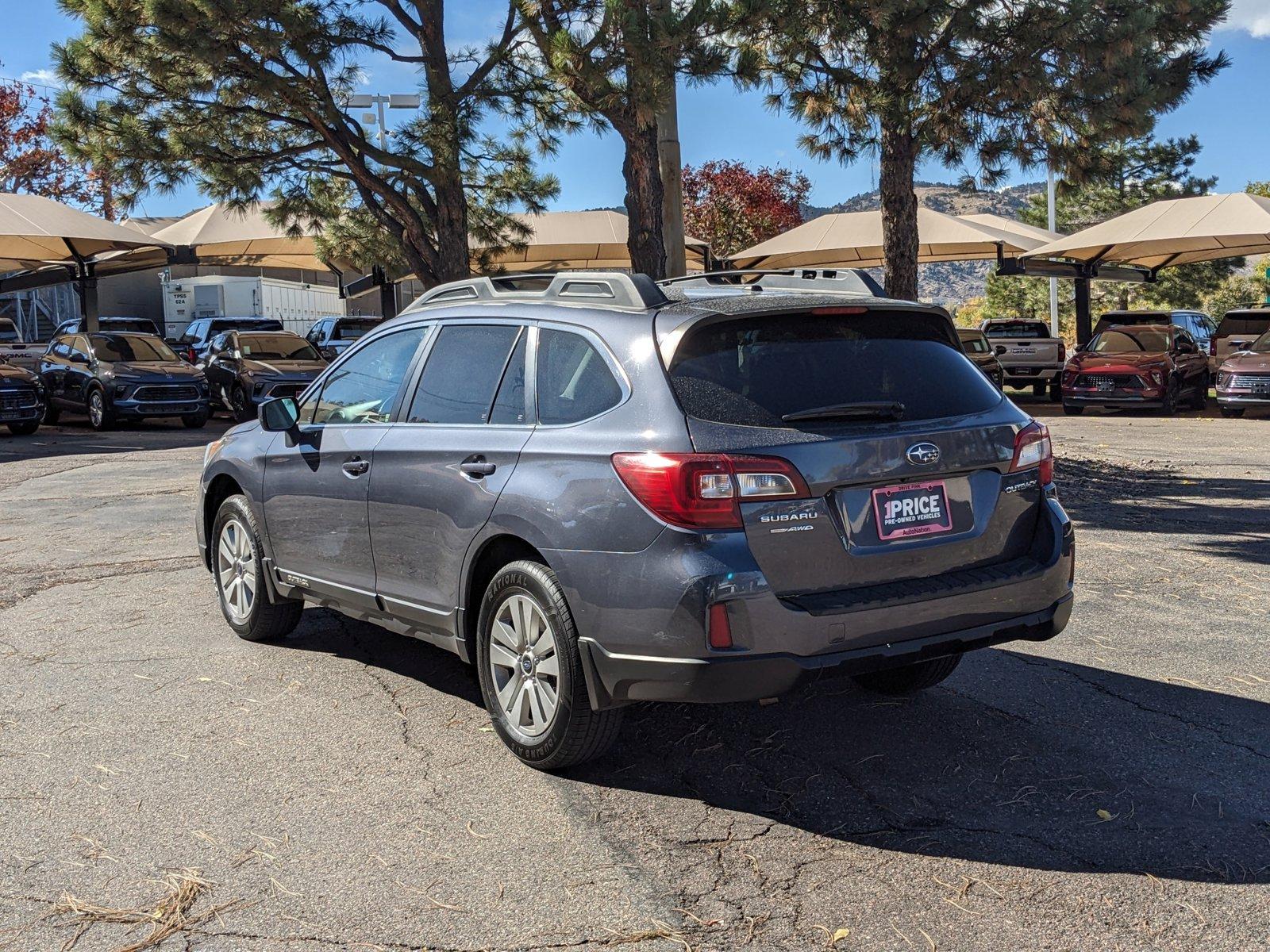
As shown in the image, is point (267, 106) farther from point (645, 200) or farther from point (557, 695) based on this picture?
point (557, 695)

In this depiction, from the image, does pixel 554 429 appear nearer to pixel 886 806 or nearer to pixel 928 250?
pixel 886 806

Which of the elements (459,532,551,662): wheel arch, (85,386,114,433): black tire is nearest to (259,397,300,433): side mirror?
(459,532,551,662): wheel arch

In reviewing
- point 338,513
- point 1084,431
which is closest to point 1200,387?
point 1084,431

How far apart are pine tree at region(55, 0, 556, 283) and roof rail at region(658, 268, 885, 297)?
10.3 m

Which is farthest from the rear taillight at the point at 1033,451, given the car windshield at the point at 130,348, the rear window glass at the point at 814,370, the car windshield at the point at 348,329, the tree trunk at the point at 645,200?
the car windshield at the point at 348,329

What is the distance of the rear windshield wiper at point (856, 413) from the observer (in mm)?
4281

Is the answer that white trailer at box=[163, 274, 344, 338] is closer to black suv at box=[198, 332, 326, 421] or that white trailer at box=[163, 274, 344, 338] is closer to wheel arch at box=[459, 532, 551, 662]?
black suv at box=[198, 332, 326, 421]

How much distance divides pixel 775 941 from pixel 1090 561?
5.93 meters

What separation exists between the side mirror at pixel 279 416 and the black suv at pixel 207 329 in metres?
20.8

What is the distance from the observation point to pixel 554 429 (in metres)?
4.61

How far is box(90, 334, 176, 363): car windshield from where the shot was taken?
22266 millimetres

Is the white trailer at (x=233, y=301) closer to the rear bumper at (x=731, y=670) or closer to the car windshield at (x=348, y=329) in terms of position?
the car windshield at (x=348, y=329)

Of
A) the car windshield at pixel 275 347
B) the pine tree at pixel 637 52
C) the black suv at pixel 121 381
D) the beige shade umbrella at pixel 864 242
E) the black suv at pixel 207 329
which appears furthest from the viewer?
the beige shade umbrella at pixel 864 242

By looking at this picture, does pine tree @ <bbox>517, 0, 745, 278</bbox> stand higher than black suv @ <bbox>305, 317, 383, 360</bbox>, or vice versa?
pine tree @ <bbox>517, 0, 745, 278</bbox>
